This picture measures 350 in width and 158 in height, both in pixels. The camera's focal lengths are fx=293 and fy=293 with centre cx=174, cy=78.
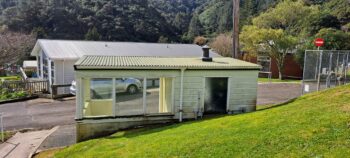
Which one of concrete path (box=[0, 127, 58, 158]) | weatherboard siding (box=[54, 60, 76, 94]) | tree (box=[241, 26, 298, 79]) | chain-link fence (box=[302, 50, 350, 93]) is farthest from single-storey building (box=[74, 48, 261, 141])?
tree (box=[241, 26, 298, 79])

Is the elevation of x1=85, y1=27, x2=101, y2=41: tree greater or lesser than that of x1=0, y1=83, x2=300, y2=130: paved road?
greater

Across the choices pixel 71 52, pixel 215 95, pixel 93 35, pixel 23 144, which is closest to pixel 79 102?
pixel 23 144

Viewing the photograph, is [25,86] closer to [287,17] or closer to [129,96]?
[129,96]

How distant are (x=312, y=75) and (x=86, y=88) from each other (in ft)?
33.8

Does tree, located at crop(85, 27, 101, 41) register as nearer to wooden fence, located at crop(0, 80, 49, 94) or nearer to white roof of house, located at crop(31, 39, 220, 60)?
white roof of house, located at crop(31, 39, 220, 60)

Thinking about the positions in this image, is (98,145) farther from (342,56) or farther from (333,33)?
(333,33)

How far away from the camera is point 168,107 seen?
10617 millimetres

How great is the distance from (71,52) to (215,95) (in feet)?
41.4

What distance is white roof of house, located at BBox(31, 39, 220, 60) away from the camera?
19.6 meters

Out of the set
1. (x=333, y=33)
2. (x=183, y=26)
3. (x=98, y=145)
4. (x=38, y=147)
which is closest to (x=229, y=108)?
(x=98, y=145)

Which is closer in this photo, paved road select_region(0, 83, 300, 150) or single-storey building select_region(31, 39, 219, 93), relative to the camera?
paved road select_region(0, 83, 300, 150)

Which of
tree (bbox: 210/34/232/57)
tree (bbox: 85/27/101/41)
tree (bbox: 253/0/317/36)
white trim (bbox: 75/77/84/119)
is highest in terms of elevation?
tree (bbox: 253/0/317/36)

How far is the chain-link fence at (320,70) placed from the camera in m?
13.4

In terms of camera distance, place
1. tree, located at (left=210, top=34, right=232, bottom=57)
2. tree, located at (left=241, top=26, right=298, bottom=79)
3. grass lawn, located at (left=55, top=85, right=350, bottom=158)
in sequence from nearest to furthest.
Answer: grass lawn, located at (left=55, top=85, right=350, bottom=158) < tree, located at (left=241, top=26, right=298, bottom=79) < tree, located at (left=210, top=34, right=232, bottom=57)
